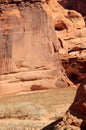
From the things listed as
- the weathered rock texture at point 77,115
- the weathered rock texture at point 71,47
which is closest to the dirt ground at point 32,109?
the weathered rock texture at point 77,115

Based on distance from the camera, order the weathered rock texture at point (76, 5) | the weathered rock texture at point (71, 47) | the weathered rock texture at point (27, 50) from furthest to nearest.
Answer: the weathered rock texture at point (76, 5), the weathered rock texture at point (71, 47), the weathered rock texture at point (27, 50)

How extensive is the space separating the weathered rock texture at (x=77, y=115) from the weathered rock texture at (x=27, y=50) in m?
13.5

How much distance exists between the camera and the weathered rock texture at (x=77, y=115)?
1323 cm

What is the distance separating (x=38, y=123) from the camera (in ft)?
59.0

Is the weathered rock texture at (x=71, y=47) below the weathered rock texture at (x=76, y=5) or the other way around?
the other way around

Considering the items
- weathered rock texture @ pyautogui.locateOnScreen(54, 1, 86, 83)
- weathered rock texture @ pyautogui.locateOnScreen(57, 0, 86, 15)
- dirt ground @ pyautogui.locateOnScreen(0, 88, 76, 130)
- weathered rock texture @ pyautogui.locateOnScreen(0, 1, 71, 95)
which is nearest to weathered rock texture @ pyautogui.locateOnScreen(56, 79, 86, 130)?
dirt ground @ pyautogui.locateOnScreen(0, 88, 76, 130)

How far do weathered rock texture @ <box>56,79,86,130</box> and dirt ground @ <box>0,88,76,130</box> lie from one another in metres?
3.46

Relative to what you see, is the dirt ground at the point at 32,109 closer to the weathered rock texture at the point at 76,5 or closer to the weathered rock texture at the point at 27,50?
the weathered rock texture at the point at 27,50

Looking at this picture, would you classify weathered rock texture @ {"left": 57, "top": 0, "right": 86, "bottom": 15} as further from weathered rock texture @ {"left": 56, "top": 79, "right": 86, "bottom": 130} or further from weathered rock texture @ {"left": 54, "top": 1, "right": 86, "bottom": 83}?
weathered rock texture @ {"left": 56, "top": 79, "right": 86, "bottom": 130}

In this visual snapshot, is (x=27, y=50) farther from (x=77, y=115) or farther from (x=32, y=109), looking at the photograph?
(x=77, y=115)

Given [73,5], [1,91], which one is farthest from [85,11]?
[1,91]

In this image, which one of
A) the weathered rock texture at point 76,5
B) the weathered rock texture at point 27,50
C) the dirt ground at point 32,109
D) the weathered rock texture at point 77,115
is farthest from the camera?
the weathered rock texture at point 76,5

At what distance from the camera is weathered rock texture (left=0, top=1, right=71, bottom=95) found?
88.9 ft

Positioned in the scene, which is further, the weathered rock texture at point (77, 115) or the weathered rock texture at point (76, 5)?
the weathered rock texture at point (76, 5)
